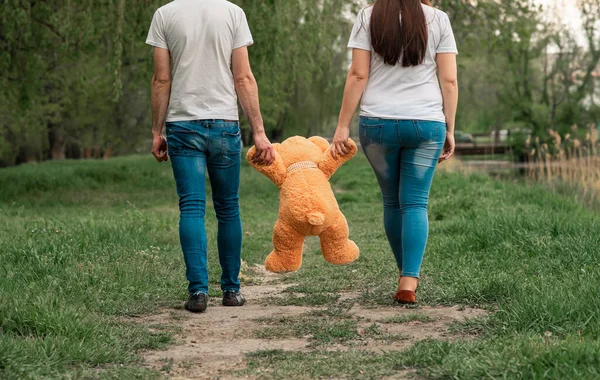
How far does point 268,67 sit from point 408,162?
9956 mm

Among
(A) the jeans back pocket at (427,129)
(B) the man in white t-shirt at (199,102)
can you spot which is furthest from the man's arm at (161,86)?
(A) the jeans back pocket at (427,129)

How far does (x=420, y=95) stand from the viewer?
17.1 ft

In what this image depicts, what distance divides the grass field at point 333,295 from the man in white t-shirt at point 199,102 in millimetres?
600

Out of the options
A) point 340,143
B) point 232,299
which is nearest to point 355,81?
point 340,143

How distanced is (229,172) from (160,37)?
0.90 meters

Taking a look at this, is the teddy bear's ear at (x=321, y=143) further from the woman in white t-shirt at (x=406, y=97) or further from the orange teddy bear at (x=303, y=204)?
the woman in white t-shirt at (x=406, y=97)

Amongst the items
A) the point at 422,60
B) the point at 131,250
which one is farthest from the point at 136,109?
the point at 422,60

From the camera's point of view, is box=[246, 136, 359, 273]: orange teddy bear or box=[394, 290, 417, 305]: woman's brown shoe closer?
box=[394, 290, 417, 305]: woman's brown shoe

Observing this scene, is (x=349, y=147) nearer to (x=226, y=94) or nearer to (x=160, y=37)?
(x=226, y=94)

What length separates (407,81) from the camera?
5227mm

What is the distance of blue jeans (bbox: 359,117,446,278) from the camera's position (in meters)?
5.20

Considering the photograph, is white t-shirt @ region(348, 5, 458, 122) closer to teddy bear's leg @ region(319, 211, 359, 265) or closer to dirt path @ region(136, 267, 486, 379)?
teddy bear's leg @ region(319, 211, 359, 265)

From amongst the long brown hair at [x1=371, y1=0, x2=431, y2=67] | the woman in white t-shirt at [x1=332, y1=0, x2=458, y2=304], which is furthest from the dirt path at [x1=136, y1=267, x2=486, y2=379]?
the long brown hair at [x1=371, y1=0, x2=431, y2=67]

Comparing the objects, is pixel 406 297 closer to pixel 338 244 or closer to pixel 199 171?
pixel 338 244
